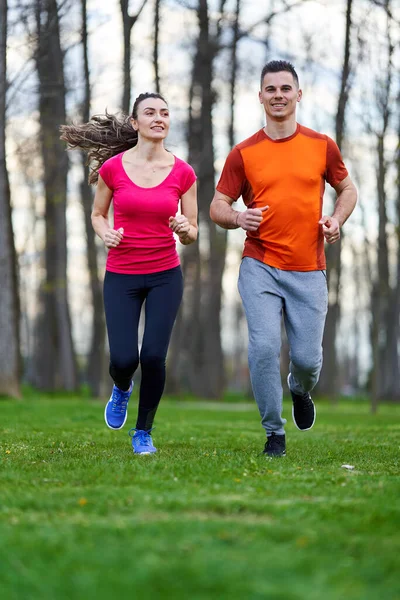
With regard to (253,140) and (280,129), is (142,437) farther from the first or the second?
(280,129)

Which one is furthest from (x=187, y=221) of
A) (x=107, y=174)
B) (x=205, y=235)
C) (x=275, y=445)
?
(x=205, y=235)

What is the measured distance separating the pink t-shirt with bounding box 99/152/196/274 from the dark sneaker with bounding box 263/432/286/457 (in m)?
1.43

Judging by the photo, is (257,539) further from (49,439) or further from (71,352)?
(71,352)

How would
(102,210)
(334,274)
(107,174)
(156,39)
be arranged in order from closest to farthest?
(107,174)
(102,210)
(156,39)
(334,274)

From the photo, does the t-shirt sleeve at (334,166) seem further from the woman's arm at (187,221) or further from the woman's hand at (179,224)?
the woman's hand at (179,224)

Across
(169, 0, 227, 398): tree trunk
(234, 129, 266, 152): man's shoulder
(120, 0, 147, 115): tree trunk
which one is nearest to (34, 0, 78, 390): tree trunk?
(120, 0, 147, 115): tree trunk

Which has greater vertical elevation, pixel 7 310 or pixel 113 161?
pixel 113 161

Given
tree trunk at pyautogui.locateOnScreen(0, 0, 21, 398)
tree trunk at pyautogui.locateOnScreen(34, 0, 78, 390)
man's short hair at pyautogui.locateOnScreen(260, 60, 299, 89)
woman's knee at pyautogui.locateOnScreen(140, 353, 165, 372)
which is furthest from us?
tree trunk at pyautogui.locateOnScreen(34, 0, 78, 390)

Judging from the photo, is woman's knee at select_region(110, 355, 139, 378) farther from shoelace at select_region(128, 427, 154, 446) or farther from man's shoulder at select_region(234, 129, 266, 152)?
man's shoulder at select_region(234, 129, 266, 152)

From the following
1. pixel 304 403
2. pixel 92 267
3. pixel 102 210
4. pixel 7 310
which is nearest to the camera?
pixel 102 210

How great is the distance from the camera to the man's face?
21.5ft

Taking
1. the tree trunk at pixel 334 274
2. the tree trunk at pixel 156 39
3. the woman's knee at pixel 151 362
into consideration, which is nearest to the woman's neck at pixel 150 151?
the woman's knee at pixel 151 362

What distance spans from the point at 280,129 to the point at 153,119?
925 millimetres

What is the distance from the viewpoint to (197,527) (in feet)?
12.0
